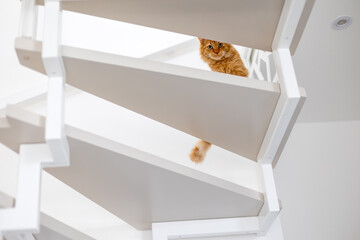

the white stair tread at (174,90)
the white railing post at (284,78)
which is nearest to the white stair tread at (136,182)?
the white stair tread at (174,90)

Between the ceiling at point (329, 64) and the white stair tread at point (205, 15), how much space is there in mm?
976

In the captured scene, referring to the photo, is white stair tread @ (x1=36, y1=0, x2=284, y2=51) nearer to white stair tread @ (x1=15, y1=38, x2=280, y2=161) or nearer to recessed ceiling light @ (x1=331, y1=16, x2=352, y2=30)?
white stair tread @ (x1=15, y1=38, x2=280, y2=161)

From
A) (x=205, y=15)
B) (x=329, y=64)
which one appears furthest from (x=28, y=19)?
(x=329, y=64)

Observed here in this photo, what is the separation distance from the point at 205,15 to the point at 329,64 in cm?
137

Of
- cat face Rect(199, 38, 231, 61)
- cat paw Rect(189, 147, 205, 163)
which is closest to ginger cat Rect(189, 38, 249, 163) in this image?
cat face Rect(199, 38, 231, 61)

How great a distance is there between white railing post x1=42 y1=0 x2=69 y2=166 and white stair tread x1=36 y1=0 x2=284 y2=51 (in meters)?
0.11

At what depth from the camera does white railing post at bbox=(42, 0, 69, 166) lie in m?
1.10

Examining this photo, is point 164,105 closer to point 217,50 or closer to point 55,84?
point 55,84

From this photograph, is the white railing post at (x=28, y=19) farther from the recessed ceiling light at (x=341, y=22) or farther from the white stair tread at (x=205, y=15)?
the recessed ceiling light at (x=341, y=22)

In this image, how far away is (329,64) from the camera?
2.39 metres

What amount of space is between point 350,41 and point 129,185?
1.57 m

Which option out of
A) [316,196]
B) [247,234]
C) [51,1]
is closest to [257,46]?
[51,1]

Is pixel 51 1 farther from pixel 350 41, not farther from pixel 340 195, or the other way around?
pixel 340 195

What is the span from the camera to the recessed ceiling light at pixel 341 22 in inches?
85.8
